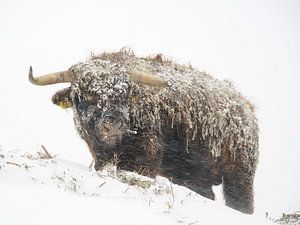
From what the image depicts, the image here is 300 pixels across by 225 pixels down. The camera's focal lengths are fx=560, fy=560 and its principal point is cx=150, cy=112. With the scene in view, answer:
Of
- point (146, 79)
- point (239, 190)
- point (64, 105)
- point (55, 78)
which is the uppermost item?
point (146, 79)

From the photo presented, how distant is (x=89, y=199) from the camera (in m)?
5.34

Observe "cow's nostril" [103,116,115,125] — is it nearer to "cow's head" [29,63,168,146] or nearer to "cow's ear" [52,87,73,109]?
"cow's head" [29,63,168,146]

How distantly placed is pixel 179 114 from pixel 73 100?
1839 millimetres

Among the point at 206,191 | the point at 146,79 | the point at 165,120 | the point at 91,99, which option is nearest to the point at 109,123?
the point at 91,99

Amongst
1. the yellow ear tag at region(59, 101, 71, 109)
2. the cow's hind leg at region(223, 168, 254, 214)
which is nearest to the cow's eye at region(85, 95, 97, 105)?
the yellow ear tag at region(59, 101, 71, 109)

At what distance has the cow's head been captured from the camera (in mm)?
8508

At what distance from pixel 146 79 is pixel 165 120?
0.79 meters

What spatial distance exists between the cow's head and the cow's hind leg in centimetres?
254

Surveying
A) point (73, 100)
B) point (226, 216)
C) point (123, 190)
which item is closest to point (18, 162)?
point (123, 190)

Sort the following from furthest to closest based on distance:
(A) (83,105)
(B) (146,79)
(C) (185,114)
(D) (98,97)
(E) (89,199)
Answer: (C) (185,114)
(B) (146,79)
(A) (83,105)
(D) (98,97)
(E) (89,199)

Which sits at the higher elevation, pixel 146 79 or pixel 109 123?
pixel 146 79

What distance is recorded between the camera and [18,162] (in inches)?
241

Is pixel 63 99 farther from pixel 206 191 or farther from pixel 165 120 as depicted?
pixel 206 191

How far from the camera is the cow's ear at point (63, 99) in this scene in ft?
32.1
